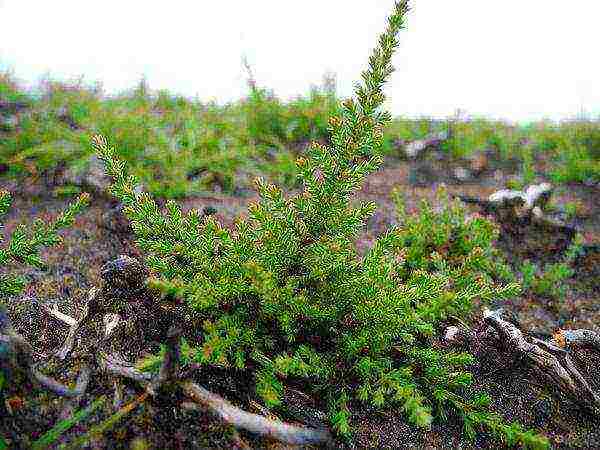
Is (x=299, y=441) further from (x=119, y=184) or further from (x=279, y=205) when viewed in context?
(x=119, y=184)

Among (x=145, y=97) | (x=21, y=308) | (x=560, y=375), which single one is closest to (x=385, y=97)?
→ (x=560, y=375)

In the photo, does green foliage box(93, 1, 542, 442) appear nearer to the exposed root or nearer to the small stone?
the exposed root

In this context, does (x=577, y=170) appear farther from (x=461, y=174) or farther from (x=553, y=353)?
(x=553, y=353)

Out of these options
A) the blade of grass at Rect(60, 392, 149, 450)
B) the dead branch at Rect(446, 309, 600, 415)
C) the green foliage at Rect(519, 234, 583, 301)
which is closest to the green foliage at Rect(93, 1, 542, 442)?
the blade of grass at Rect(60, 392, 149, 450)

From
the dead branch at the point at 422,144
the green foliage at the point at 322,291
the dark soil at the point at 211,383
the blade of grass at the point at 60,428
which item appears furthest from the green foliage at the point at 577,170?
the blade of grass at the point at 60,428

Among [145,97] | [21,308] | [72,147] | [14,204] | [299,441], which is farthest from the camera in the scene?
[145,97]

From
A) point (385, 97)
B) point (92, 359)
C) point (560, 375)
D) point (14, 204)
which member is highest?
point (385, 97)
